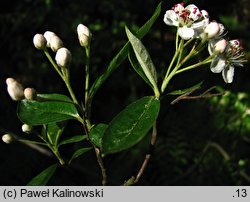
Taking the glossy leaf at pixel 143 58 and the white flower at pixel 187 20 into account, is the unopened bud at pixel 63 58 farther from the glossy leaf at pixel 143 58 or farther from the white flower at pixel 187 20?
the white flower at pixel 187 20

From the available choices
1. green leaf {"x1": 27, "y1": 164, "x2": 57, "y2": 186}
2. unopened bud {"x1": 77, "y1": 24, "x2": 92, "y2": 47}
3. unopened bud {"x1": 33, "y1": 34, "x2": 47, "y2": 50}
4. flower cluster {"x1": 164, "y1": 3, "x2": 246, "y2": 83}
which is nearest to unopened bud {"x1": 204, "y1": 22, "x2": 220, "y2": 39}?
flower cluster {"x1": 164, "y1": 3, "x2": 246, "y2": 83}

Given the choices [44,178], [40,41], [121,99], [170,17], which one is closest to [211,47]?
[170,17]

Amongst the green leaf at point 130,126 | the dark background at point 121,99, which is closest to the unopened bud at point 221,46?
the green leaf at point 130,126

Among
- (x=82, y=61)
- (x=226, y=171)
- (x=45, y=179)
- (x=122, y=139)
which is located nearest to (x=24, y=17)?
(x=82, y=61)

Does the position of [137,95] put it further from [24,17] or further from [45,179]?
[45,179]

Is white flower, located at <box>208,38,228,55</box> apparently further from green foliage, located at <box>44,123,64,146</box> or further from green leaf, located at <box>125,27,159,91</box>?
green foliage, located at <box>44,123,64,146</box>

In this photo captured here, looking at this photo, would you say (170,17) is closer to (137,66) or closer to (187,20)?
(187,20)

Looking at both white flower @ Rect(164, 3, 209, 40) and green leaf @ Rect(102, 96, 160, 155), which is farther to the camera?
white flower @ Rect(164, 3, 209, 40)
